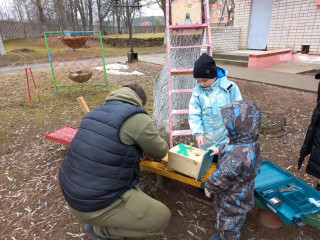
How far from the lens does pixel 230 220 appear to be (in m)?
1.95

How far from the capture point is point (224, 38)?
10.7 metres

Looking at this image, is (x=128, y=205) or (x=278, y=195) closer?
(x=128, y=205)

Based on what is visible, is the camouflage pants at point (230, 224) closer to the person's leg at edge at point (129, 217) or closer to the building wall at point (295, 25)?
the person's leg at edge at point (129, 217)

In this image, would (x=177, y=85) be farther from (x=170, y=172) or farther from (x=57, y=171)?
(x=57, y=171)

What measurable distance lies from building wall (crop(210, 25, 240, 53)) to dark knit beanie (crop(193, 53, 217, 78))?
29.0ft

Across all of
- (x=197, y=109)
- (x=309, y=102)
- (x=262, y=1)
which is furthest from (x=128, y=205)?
(x=262, y=1)

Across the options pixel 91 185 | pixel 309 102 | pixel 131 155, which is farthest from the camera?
pixel 309 102

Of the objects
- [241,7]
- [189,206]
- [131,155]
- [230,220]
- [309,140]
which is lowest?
[189,206]

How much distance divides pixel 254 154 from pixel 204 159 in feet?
1.70

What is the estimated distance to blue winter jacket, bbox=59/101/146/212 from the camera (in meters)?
1.72

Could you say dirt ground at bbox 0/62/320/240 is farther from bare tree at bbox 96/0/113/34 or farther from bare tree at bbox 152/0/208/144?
bare tree at bbox 96/0/113/34

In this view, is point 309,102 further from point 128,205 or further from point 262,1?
point 262,1

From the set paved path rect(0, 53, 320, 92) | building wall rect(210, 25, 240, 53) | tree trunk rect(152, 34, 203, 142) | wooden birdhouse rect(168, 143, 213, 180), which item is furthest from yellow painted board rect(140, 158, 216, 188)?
building wall rect(210, 25, 240, 53)

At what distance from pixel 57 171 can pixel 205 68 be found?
104 inches
